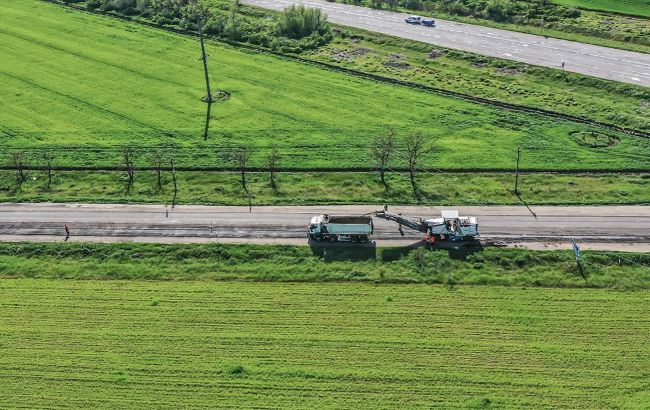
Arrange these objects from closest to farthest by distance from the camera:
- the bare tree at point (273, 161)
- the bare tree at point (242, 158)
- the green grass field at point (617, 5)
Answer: the bare tree at point (273, 161)
the bare tree at point (242, 158)
the green grass field at point (617, 5)

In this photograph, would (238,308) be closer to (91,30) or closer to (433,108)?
(433,108)

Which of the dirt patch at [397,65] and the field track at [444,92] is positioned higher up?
the dirt patch at [397,65]

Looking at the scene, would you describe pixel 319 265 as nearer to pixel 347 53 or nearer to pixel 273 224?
pixel 273 224

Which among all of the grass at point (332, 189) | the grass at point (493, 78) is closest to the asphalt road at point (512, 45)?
the grass at point (493, 78)

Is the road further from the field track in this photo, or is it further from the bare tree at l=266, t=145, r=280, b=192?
the field track

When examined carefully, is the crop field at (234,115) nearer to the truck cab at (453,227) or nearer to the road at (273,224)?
the road at (273,224)

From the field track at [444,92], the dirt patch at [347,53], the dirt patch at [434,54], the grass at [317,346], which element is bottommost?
the grass at [317,346]

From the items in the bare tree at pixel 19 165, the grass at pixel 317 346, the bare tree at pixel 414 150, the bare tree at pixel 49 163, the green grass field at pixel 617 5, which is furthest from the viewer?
the green grass field at pixel 617 5

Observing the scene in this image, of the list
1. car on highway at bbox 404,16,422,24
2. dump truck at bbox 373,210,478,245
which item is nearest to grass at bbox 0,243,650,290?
dump truck at bbox 373,210,478,245
